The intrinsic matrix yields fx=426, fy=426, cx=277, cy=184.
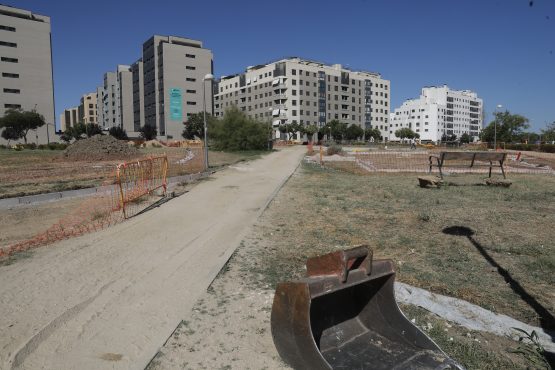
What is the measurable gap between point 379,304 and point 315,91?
410ft

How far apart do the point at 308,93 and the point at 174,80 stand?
3826 centimetres

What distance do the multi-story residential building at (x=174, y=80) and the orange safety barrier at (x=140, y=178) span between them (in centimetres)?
10913

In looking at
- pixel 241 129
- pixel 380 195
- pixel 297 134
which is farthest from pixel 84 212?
pixel 297 134

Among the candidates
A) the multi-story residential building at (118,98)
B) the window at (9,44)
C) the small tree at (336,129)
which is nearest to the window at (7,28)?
the window at (9,44)

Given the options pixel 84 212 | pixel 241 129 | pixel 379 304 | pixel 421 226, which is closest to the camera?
pixel 379 304

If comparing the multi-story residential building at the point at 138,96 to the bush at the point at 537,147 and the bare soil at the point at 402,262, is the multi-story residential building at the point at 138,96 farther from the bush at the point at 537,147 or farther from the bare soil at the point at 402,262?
the bare soil at the point at 402,262

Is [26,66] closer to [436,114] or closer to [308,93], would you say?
[308,93]

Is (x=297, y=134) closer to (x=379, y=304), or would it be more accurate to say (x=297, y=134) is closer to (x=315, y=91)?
(x=315, y=91)

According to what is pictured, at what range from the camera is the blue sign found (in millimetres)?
118500

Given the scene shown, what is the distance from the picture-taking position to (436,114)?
164 metres

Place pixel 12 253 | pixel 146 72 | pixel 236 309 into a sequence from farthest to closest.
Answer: pixel 146 72 → pixel 12 253 → pixel 236 309

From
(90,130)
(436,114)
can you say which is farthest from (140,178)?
(436,114)

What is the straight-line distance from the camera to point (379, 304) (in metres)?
3.87

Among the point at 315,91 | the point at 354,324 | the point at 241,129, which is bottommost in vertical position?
the point at 354,324
